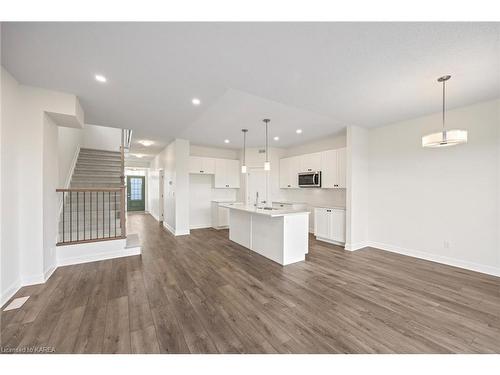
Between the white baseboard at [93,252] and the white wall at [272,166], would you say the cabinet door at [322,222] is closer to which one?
the white wall at [272,166]

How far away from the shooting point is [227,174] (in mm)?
6738

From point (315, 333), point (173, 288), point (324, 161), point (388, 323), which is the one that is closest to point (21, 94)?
point (173, 288)

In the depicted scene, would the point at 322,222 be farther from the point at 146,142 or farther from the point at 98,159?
the point at 98,159

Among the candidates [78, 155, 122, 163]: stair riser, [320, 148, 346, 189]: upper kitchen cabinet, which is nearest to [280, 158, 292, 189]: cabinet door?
[320, 148, 346, 189]: upper kitchen cabinet

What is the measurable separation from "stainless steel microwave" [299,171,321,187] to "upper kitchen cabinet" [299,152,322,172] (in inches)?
5.3

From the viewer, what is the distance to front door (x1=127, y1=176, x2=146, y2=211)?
1073 cm

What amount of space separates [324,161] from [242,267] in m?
3.55

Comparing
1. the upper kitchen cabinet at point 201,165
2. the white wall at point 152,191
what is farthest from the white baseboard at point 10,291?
the white wall at point 152,191

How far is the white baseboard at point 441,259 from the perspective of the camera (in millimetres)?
3038

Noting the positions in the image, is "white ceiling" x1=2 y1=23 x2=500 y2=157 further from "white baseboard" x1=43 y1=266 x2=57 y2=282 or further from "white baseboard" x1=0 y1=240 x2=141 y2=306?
"white baseboard" x1=43 y1=266 x2=57 y2=282

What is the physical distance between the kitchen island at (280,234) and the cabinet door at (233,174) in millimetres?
2780

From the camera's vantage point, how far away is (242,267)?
129 inches

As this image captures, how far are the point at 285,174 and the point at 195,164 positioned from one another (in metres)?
2.97
